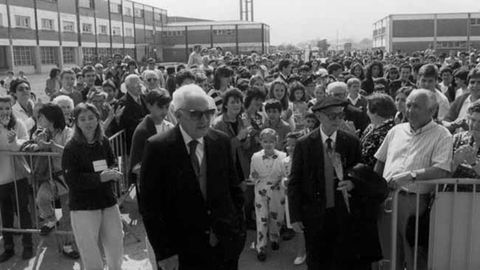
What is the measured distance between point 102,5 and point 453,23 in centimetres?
5058

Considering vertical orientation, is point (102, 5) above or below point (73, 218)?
above

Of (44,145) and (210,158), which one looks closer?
(210,158)

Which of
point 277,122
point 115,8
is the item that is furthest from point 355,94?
point 115,8

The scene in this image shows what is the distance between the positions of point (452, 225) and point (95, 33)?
61.2 metres

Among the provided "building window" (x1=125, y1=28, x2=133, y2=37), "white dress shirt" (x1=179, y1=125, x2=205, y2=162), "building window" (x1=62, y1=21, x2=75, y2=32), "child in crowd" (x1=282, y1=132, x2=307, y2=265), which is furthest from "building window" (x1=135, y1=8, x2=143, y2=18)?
"white dress shirt" (x1=179, y1=125, x2=205, y2=162)

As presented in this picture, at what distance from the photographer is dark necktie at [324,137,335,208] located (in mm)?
3658

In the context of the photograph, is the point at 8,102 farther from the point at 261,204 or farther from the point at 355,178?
the point at 355,178

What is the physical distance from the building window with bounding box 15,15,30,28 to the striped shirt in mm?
48904

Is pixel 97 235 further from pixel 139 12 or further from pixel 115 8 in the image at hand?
pixel 139 12

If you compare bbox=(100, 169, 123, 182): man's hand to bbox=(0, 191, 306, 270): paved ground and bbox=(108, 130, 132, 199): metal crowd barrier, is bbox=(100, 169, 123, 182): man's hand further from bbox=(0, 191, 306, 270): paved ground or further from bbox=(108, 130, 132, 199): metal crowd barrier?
bbox=(108, 130, 132, 199): metal crowd barrier

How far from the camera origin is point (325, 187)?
3676mm

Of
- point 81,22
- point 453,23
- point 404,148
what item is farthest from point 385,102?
point 453,23

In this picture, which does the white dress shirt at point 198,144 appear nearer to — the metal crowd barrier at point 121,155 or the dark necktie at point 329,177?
the dark necktie at point 329,177

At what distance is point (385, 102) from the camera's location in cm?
473
